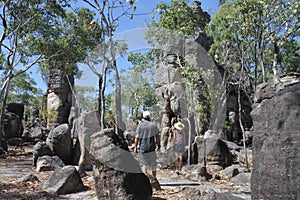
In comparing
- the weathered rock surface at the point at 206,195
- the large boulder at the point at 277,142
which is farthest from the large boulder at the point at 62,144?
the large boulder at the point at 277,142

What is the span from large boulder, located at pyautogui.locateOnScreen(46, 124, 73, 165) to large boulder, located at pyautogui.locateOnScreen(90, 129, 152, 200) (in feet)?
19.6

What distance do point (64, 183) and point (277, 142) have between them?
423cm

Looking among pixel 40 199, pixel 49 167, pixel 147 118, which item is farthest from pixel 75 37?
pixel 40 199

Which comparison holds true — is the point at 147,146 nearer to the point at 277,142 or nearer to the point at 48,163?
the point at 277,142

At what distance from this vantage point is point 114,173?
4.57 meters

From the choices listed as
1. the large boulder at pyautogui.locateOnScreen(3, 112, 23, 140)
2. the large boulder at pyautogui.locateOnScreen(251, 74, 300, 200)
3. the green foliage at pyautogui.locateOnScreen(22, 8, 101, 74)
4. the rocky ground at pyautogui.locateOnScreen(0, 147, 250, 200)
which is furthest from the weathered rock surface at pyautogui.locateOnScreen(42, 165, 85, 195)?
the large boulder at pyautogui.locateOnScreen(3, 112, 23, 140)

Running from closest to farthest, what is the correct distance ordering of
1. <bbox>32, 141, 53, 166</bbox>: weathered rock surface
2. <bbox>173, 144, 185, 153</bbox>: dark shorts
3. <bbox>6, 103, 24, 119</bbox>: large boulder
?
1. <bbox>173, 144, 185, 153</bbox>: dark shorts
2. <bbox>32, 141, 53, 166</bbox>: weathered rock surface
3. <bbox>6, 103, 24, 119</bbox>: large boulder

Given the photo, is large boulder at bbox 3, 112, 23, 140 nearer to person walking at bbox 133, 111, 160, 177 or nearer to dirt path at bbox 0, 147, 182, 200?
dirt path at bbox 0, 147, 182, 200

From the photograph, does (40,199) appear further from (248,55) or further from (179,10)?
(248,55)

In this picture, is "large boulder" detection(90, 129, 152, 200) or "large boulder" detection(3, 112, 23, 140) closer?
"large boulder" detection(90, 129, 152, 200)

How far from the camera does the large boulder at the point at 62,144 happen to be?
10.3 meters

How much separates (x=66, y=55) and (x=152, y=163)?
11.6 metres

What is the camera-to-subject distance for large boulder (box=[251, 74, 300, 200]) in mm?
3900

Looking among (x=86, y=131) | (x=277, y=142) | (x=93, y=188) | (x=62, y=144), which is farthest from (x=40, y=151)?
(x=277, y=142)
